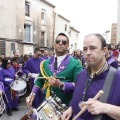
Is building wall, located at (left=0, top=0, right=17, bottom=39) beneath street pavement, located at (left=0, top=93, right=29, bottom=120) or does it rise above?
above

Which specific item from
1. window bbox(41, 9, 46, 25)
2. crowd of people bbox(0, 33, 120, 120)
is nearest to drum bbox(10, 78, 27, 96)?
crowd of people bbox(0, 33, 120, 120)

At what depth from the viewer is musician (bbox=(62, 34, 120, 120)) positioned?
1941 millimetres

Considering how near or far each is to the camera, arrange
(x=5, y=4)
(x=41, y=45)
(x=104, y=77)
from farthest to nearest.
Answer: (x=41, y=45) < (x=5, y=4) < (x=104, y=77)

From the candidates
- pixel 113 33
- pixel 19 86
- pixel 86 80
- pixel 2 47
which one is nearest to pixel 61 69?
pixel 86 80

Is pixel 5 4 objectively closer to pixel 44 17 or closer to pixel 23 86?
pixel 44 17

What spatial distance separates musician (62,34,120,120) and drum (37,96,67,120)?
0.33 m

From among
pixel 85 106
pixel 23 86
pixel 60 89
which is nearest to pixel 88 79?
pixel 85 106

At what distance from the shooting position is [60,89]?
10.8ft

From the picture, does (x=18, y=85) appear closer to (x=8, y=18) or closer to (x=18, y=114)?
(x=18, y=114)

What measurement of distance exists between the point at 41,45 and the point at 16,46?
705cm

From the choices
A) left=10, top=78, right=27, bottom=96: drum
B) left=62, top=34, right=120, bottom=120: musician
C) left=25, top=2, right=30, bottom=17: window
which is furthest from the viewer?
left=25, top=2, right=30, bottom=17: window

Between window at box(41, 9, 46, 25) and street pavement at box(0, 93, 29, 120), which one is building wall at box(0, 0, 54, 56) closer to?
window at box(41, 9, 46, 25)

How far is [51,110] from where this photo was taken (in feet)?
8.71

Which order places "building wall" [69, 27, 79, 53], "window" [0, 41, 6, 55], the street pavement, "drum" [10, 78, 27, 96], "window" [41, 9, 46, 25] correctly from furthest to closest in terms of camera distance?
"building wall" [69, 27, 79, 53]
"window" [41, 9, 46, 25]
"window" [0, 41, 6, 55]
"drum" [10, 78, 27, 96]
the street pavement
